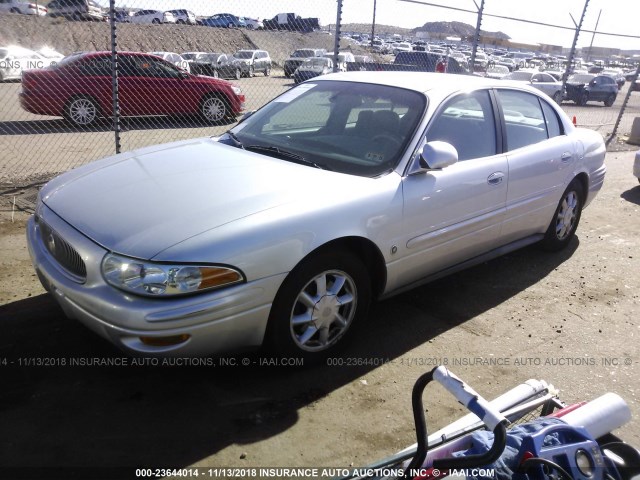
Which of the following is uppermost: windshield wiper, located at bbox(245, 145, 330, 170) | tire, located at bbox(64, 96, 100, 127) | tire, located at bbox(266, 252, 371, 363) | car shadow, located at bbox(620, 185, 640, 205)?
windshield wiper, located at bbox(245, 145, 330, 170)

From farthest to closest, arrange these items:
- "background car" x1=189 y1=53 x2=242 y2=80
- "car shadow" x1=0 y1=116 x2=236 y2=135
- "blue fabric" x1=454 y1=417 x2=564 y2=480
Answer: "background car" x1=189 y1=53 x2=242 y2=80, "car shadow" x1=0 y1=116 x2=236 y2=135, "blue fabric" x1=454 y1=417 x2=564 y2=480

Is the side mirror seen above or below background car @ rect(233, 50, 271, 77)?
above

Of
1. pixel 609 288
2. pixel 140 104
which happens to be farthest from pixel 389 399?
pixel 140 104

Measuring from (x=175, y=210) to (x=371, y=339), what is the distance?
61.3 inches

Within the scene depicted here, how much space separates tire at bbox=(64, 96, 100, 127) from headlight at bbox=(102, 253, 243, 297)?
897cm

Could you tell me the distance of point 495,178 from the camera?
383 cm

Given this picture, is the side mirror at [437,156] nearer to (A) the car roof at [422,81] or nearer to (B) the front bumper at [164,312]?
(A) the car roof at [422,81]

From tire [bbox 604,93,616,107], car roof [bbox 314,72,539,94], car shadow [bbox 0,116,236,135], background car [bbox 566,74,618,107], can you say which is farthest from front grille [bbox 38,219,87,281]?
tire [bbox 604,93,616,107]

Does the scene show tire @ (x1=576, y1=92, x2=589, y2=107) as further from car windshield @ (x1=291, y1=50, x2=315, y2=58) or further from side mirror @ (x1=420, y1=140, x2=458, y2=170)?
side mirror @ (x1=420, y1=140, x2=458, y2=170)

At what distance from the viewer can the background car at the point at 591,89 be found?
24.3 meters

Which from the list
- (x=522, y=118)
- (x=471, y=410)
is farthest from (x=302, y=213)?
(x=522, y=118)

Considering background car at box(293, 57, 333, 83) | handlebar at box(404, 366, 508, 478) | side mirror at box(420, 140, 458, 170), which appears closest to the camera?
handlebar at box(404, 366, 508, 478)

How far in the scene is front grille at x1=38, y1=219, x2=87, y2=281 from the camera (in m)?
2.64

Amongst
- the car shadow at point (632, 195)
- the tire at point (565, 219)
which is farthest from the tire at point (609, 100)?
the tire at point (565, 219)
